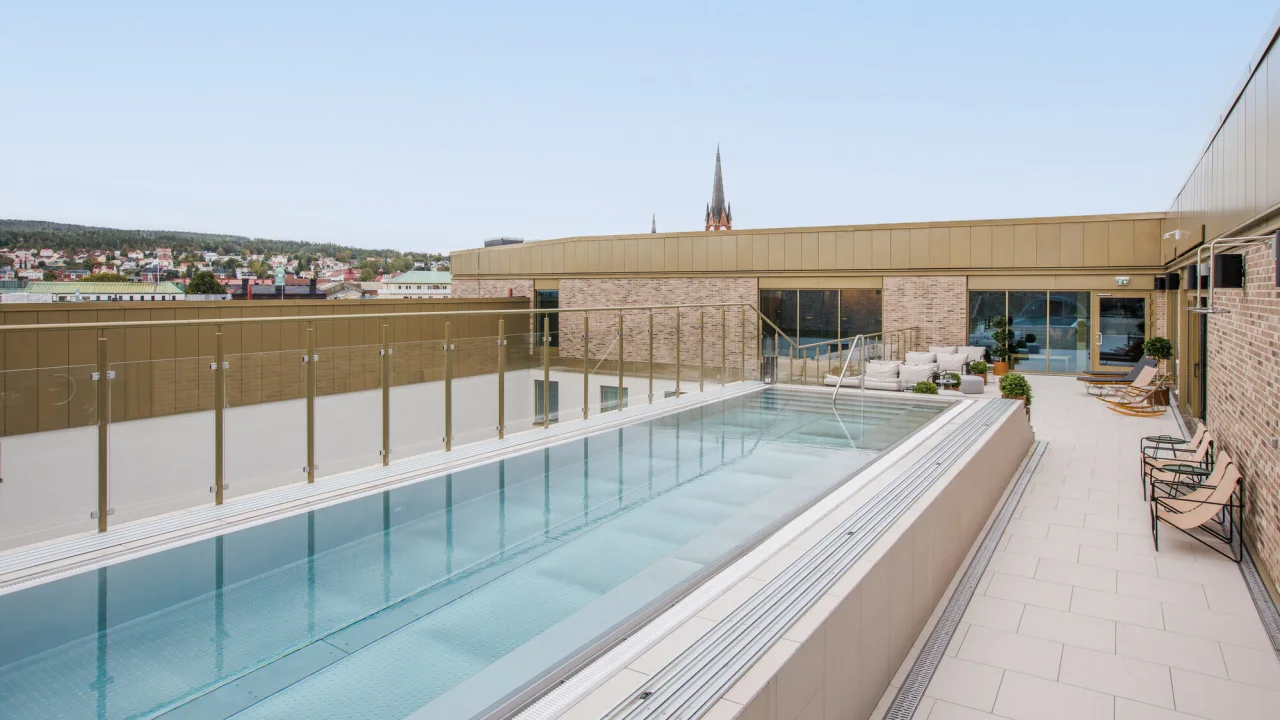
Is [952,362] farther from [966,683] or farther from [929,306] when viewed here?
[966,683]

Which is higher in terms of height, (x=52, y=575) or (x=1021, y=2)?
(x=1021, y=2)

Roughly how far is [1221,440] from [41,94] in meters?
89.9

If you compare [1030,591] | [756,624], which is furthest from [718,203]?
[756,624]

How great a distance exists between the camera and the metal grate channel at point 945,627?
3594mm

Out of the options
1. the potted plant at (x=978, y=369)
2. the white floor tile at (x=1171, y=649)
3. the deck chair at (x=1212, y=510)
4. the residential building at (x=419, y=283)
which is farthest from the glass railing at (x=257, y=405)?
the residential building at (x=419, y=283)

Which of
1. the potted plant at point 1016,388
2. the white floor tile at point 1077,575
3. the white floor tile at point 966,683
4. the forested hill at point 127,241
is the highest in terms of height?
the forested hill at point 127,241

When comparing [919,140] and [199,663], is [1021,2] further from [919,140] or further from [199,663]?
[199,663]

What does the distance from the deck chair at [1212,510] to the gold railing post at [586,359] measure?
4916 millimetres

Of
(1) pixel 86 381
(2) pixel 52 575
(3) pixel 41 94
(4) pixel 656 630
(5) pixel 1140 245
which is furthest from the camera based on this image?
(3) pixel 41 94

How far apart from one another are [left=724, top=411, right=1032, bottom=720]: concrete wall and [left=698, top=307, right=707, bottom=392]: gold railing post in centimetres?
438

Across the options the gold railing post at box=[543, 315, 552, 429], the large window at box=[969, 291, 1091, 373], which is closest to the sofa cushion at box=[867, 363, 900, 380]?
the large window at box=[969, 291, 1091, 373]

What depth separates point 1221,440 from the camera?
23.4 feet

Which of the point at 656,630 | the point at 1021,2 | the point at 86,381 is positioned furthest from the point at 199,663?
the point at 1021,2

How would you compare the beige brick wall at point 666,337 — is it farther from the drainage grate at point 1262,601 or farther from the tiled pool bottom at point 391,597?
the drainage grate at point 1262,601
